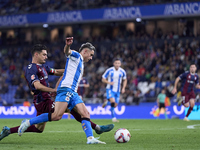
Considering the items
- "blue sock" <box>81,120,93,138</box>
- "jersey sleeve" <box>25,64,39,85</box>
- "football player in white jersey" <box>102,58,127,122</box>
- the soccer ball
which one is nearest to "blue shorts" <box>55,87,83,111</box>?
"blue sock" <box>81,120,93,138</box>

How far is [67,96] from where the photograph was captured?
713 centimetres

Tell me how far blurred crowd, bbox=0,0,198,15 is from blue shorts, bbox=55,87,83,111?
20553 millimetres

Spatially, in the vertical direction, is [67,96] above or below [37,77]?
below

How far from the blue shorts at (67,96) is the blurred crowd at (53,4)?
20.6m

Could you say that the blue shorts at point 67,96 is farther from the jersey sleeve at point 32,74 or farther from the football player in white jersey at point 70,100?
the jersey sleeve at point 32,74

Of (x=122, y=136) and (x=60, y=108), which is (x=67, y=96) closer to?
(x=60, y=108)

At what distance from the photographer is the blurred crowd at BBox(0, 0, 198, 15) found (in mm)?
27891

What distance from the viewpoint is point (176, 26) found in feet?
99.8

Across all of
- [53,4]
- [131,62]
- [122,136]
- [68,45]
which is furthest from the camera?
[53,4]

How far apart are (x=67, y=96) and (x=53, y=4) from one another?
2520 cm

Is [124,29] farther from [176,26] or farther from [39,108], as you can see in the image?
[39,108]

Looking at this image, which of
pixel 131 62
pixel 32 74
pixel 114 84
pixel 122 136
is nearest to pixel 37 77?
pixel 32 74

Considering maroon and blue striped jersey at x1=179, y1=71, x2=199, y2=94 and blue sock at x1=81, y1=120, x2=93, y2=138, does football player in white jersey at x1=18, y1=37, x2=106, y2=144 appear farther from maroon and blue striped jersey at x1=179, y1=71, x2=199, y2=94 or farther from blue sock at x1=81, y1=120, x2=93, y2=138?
maroon and blue striped jersey at x1=179, y1=71, x2=199, y2=94

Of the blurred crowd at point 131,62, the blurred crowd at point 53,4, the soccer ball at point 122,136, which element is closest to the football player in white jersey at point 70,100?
the soccer ball at point 122,136
